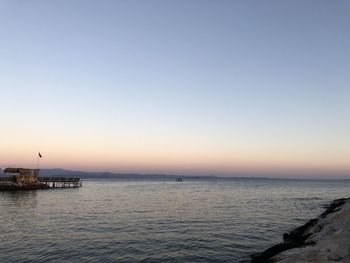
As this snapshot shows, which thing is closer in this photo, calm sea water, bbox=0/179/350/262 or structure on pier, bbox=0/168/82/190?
calm sea water, bbox=0/179/350/262

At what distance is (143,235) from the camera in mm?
29844

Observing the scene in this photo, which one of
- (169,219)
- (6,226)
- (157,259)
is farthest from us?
(169,219)

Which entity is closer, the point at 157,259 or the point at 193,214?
the point at 157,259

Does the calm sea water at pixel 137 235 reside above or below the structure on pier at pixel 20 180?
below

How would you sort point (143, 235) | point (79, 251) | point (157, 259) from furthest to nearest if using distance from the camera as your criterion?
point (143, 235)
point (79, 251)
point (157, 259)

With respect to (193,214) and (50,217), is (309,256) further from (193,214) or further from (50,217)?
(50,217)

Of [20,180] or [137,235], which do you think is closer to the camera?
[137,235]

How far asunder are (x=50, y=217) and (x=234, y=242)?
79.2 feet

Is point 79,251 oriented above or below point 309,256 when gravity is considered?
below

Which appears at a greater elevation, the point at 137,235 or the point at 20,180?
the point at 20,180

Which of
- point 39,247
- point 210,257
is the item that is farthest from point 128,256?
point 39,247

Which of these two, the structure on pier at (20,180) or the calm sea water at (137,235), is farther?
the structure on pier at (20,180)

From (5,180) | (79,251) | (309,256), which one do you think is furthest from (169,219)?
(5,180)

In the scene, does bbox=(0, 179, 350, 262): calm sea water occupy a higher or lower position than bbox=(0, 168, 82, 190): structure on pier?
lower
